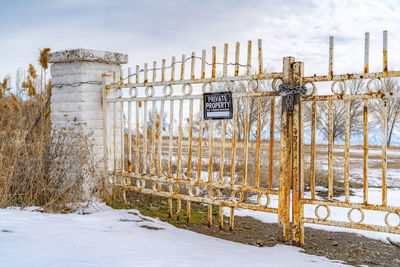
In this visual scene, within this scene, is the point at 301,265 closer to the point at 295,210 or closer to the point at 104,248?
the point at 295,210

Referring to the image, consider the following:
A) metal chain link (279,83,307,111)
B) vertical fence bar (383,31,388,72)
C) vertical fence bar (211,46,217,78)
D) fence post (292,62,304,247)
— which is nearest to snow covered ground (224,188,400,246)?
fence post (292,62,304,247)

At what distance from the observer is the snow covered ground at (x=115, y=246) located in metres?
3.03

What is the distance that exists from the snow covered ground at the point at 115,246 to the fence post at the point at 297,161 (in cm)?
24

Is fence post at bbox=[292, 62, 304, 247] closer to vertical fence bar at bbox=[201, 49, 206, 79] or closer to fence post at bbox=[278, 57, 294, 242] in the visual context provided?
fence post at bbox=[278, 57, 294, 242]

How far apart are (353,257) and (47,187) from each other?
154 inches

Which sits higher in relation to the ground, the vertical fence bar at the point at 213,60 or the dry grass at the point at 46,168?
the vertical fence bar at the point at 213,60

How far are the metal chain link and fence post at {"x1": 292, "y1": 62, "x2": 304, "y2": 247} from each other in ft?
0.12

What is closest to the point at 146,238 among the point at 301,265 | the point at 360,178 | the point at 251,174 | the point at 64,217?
the point at 64,217

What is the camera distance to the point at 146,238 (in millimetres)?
3898

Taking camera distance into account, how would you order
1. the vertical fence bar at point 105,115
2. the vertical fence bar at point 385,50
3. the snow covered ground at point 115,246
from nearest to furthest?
1. the snow covered ground at point 115,246
2. the vertical fence bar at point 385,50
3. the vertical fence bar at point 105,115

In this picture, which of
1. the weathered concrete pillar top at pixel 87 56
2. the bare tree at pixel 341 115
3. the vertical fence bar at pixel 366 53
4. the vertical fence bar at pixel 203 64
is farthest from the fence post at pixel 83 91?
the bare tree at pixel 341 115

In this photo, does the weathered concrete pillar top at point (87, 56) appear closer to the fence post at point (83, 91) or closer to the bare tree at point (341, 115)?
the fence post at point (83, 91)

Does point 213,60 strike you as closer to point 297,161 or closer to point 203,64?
point 203,64

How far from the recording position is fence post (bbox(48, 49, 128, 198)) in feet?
19.8
